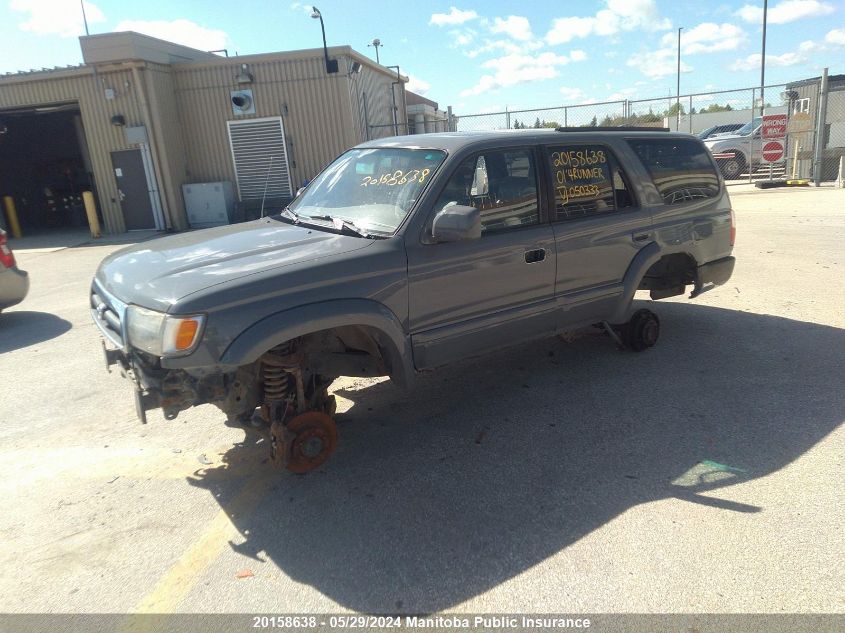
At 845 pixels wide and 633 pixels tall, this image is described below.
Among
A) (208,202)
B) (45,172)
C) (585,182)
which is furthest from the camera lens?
(45,172)

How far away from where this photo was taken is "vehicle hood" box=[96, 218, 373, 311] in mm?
3117

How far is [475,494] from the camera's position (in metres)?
3.37

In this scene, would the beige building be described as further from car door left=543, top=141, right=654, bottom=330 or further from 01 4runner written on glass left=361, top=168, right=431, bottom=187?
car door left=543, top=141, right=654, bottom=330

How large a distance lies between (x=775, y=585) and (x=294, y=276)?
8.70ft

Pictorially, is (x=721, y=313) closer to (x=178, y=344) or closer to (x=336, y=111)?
(x=178, y=344)

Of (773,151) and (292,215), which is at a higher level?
(292,215)

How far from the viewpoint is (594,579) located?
2662 mm

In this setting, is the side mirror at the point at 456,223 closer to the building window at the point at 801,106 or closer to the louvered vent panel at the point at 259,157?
the louvered vent panel at the point at 259,157

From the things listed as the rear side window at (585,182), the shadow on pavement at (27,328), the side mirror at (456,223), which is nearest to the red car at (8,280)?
the shadow on pavement at (27,328)

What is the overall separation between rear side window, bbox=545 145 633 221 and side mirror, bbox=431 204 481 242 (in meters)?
1.10

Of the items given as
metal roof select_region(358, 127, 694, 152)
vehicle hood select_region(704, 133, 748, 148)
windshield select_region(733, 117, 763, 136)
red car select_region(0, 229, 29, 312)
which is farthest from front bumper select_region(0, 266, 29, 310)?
windshield select_region(733, 117, 763, 136)

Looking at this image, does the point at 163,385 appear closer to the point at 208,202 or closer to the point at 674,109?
the point at 208,202

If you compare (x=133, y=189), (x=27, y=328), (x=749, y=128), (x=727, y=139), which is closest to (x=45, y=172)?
(x=133, y=189)

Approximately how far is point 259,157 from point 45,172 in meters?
8.90
